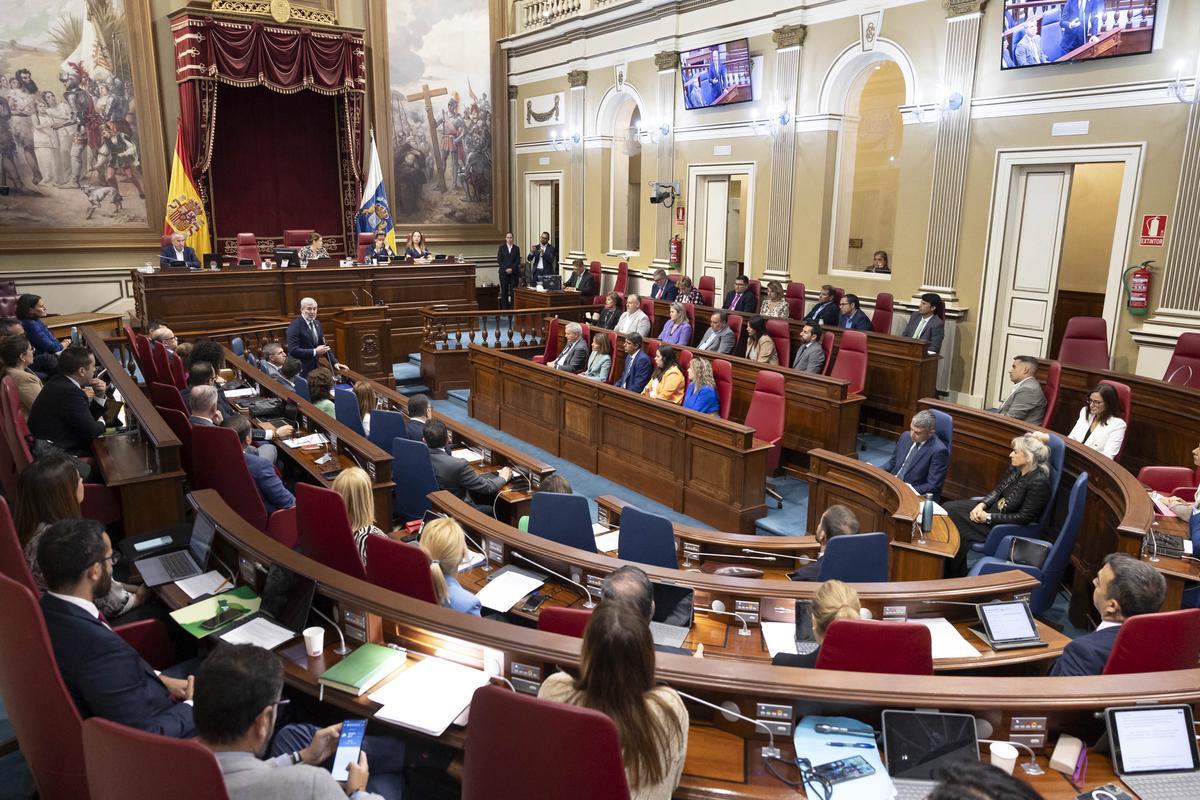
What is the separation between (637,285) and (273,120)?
6.61m

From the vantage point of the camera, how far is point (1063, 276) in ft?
35.3

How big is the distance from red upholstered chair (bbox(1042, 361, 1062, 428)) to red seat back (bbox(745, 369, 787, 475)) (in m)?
1.95

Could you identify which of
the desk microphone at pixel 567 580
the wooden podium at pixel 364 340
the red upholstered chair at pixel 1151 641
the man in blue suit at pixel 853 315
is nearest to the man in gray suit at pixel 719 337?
the man in blue suit at pixel 853 315

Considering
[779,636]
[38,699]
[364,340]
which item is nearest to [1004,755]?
[779,636]

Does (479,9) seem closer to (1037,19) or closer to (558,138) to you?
(558,138)

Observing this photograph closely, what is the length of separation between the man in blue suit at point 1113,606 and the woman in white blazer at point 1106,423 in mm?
2811

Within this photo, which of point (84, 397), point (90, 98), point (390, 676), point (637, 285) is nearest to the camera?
point (390, 676)

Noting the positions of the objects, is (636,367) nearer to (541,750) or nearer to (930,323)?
(930,323)

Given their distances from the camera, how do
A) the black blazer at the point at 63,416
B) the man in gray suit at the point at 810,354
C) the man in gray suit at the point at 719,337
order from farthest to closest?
the man in gray suit at the point at 719,337, the man in gray suit at the point at 810,354, the black blazer at the point at 63,416

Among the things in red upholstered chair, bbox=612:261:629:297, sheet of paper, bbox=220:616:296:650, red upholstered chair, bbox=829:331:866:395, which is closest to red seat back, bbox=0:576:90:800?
sheet of paper, bbox=220:616:296:650

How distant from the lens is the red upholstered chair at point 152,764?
157 cm

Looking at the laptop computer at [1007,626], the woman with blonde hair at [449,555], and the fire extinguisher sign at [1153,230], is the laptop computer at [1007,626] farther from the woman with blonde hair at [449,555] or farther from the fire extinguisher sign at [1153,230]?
the fire extinguisher sign at [1153,230]

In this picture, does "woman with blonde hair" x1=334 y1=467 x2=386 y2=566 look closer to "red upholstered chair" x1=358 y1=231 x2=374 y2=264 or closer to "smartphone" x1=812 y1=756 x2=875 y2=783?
"smartphone" x1=812 y1=756 x2=875 y2=783

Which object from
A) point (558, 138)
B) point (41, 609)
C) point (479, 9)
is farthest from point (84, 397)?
point (479, 9)
